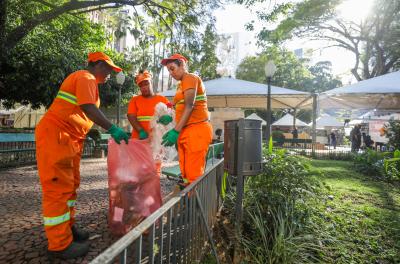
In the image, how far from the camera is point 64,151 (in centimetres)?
227

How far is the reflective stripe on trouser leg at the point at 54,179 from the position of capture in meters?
2.20

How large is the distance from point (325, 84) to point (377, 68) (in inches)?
1432

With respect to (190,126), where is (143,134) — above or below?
below

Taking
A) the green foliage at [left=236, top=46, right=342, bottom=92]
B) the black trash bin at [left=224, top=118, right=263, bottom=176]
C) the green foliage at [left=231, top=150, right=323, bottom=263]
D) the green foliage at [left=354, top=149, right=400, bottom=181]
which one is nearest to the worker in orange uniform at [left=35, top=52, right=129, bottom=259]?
the black trash bin at [left=224, top=118, right=263, bottom=176]

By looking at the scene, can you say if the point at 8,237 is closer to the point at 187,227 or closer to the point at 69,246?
the point at 69,246

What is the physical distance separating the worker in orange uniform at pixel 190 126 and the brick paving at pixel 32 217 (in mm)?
1030

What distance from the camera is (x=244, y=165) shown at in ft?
10.0

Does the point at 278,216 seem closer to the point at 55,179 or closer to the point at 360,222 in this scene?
the point at 360,222

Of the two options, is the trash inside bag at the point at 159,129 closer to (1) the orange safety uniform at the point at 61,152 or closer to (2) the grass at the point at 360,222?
(1) the orange safety uniform at the point at 61,152

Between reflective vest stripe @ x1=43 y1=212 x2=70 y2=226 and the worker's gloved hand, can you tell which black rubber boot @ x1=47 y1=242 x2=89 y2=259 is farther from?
the worker's gloved hand

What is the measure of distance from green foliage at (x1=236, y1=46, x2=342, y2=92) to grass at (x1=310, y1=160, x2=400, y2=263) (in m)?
15.3

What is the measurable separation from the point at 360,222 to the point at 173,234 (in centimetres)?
275

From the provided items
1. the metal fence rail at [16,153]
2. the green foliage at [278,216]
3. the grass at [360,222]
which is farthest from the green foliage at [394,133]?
the metal fence rail at [16,153]

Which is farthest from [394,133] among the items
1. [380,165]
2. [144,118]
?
[144,118]
